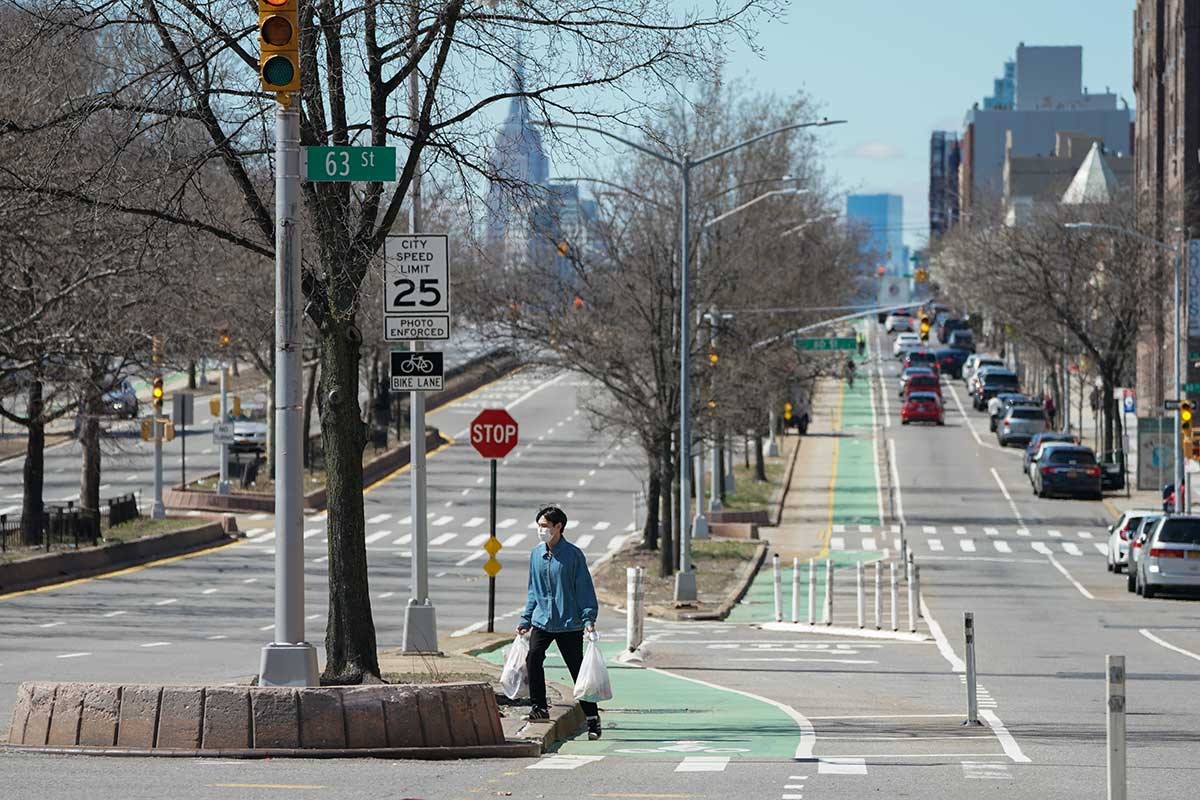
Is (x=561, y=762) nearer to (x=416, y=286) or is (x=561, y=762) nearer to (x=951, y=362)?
(x=416, y=286)

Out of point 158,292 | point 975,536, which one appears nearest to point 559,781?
point 158,292

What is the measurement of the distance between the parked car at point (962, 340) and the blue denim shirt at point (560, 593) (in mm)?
113755

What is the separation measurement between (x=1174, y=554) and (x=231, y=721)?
26.5m

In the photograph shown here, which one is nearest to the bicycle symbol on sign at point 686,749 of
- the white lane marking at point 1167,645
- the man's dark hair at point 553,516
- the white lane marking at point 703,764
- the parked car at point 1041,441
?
the white lane marking at point 703,764

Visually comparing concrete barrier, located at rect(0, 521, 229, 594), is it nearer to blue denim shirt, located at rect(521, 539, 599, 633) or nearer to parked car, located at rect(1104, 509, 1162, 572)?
parked car, located at rect(1104, 509, 1162, 572)

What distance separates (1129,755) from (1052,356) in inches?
2817

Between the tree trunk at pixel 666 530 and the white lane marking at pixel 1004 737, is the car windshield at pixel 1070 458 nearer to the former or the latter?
the tree trunk at pixel 666 530

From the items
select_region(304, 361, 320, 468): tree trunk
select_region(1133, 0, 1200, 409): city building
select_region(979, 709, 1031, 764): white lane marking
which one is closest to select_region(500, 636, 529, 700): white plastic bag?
select_region(979, 709, 1031, 764): white lane marking

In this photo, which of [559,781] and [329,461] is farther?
[329,461]

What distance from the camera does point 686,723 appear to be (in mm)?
16359

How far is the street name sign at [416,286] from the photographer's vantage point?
18500 millimetres

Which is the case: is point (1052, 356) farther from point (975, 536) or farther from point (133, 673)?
point (133, 673)

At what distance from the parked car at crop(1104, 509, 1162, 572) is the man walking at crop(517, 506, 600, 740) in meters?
27.8

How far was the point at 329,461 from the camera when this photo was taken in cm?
1595
